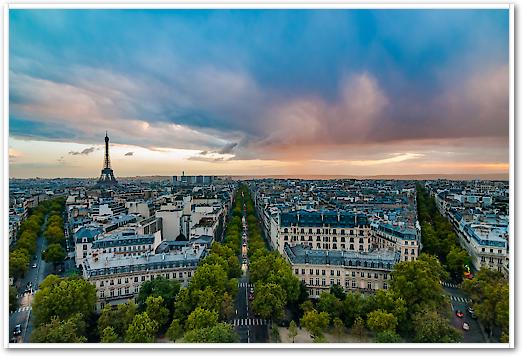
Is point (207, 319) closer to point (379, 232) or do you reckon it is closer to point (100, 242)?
point (100, 242)

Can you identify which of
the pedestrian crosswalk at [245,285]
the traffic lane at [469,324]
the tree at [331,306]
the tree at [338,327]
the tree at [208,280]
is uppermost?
the tree at [208,280]

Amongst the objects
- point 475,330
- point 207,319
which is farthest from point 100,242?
point 475,330

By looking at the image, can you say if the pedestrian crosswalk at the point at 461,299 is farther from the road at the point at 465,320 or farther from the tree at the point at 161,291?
the tree at the point at 161,291

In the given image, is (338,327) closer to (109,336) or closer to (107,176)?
(109,336)
